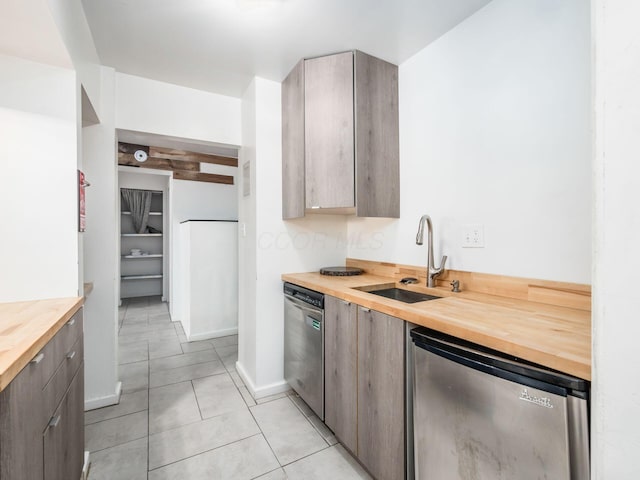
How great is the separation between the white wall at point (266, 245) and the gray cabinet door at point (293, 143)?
0.24ft

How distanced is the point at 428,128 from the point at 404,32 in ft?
1.94

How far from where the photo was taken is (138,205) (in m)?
5.93

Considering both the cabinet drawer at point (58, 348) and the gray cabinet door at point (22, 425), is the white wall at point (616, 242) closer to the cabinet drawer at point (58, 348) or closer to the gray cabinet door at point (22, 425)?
the gray cabinet door at point (22, 425)

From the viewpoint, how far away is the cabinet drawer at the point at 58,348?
979 millimetres

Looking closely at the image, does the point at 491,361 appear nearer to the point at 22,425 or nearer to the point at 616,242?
the point at 616,242

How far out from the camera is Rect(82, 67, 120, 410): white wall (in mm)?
2176

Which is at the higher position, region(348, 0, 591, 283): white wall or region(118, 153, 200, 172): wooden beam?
region(118, 153, 200, 172): wooden beam

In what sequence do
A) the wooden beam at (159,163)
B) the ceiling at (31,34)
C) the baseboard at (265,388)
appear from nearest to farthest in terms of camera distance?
1. the ceiling at (31,34)
2. the baseboard at (265,388)
3. the wooden beam at (159,163)

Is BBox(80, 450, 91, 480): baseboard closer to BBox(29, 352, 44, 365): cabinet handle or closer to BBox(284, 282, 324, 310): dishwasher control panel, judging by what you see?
BBox(29, 352, 44, 365): cabinet handle

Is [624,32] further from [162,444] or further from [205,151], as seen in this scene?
[205,151]

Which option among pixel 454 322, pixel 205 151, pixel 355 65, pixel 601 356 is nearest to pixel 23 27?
pixel 355 65

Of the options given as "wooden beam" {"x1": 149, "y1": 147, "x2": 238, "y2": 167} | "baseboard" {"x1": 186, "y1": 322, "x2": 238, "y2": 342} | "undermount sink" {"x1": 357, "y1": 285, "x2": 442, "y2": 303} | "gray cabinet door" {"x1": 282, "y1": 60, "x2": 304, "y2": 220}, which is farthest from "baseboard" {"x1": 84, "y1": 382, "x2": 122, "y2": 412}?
"wooden beam" {"x1": 149, "y1": 147, "x2": 238, "y2": 167}

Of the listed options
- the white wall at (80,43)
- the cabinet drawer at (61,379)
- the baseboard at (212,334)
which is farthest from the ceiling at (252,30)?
the baseboard at (212,334)

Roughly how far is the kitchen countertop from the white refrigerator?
8.36 ft
